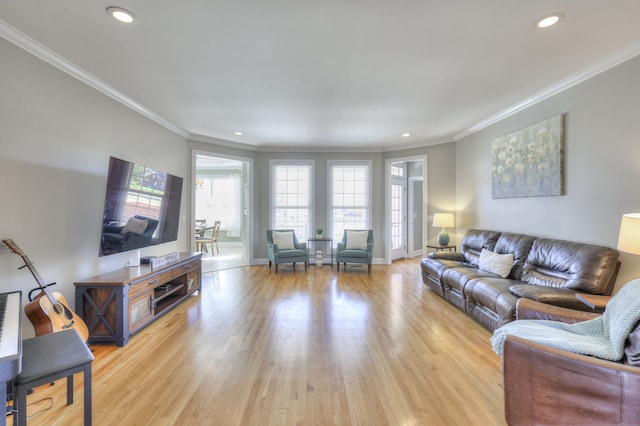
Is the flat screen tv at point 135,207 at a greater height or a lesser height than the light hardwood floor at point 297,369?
greater

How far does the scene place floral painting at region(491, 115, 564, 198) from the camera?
338cm

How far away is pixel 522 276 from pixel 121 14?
14.7 ft

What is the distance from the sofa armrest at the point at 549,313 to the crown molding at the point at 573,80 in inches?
89.5

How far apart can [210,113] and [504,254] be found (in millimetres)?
4410

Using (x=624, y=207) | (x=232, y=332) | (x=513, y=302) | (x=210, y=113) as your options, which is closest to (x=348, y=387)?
(x=232, y=332)

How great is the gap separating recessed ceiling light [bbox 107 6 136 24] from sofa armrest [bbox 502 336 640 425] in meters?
3.19

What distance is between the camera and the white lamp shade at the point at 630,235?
2117 mm

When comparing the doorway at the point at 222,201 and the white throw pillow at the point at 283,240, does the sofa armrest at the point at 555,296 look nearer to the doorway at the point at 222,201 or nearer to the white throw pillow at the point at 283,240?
the white throw pillow at the point at 283,240

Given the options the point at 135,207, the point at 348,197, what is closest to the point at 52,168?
the point at 135,207

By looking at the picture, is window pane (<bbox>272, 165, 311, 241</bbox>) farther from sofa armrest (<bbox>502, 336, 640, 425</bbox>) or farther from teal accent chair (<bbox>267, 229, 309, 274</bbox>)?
sofa armrest (<bbox>502, 336, 640, 425</bbox>)

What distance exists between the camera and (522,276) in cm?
339

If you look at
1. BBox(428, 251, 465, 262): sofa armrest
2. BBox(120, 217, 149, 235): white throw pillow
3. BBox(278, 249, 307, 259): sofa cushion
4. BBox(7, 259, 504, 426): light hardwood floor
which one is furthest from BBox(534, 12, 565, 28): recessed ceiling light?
BBox(278, 249, 307, 259): sofa cushion

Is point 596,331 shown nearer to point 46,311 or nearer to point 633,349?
point 633,349

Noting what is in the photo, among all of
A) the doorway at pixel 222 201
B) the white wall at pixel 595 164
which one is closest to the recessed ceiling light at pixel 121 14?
the white wall at pixel 595 164
